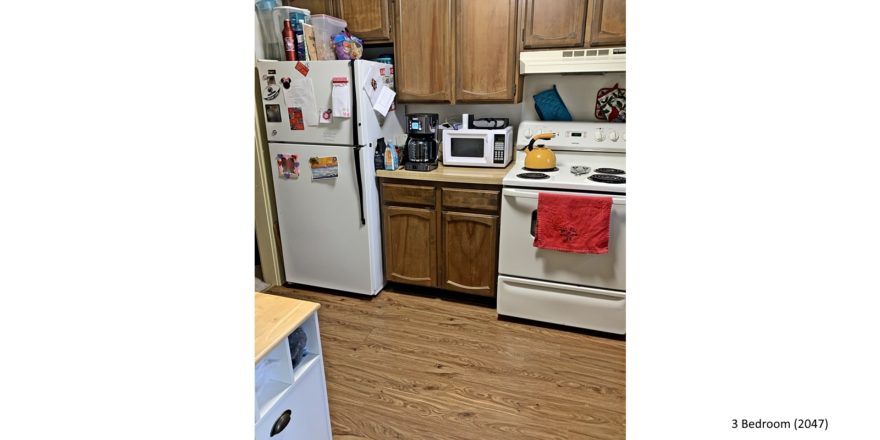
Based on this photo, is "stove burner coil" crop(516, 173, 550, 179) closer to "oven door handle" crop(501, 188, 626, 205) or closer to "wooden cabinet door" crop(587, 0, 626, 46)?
"oven door handle" crop(501, 188, 626, 205)

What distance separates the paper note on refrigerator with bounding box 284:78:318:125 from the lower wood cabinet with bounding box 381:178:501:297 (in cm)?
57

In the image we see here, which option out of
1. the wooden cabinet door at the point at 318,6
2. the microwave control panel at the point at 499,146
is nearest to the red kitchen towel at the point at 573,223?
the microwave control panel at the point at 499,146

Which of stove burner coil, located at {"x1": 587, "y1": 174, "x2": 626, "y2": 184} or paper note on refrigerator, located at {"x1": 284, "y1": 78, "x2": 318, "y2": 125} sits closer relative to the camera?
stove burner coil, located at {"x1": 587, "y1": 174, "x2": 626, "y2": 184}

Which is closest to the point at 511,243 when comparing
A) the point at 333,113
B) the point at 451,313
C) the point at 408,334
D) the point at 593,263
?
the point at 593,263

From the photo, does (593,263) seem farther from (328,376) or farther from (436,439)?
(328,376)

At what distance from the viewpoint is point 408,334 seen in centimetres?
238

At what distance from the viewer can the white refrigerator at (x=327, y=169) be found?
2404mm

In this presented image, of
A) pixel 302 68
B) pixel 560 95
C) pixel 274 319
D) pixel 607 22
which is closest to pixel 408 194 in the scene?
pixel 302 68

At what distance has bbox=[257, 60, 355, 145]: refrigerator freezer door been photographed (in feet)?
7.77

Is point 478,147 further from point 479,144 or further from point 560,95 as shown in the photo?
point 560,95

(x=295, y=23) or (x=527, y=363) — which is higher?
(x=295, y=23)

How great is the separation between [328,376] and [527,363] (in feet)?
3.17

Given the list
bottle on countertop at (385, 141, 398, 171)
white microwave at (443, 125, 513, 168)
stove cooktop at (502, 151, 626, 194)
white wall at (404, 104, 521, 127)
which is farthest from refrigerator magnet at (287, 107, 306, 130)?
stove cooktop at (502, 151, 626, 194)

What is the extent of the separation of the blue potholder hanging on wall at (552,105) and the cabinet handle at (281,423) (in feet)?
7.45
